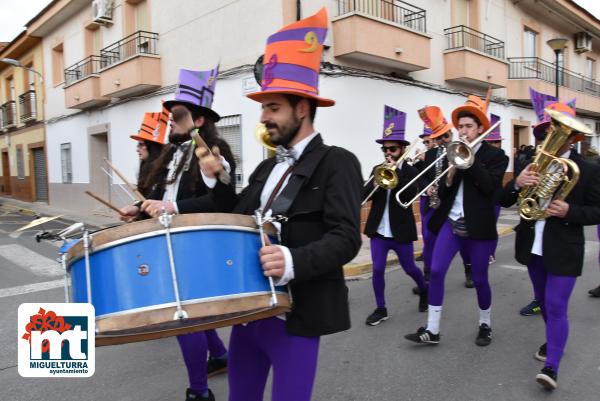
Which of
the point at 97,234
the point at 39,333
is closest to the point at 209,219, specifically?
the point at 97,234

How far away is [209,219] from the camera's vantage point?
5.17 ft

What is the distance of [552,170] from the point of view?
3.10 m

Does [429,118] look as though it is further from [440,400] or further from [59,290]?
[59,290]

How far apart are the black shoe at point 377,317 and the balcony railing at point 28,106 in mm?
19242

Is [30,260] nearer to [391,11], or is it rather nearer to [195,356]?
[195,356]

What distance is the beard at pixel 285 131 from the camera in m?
1.85

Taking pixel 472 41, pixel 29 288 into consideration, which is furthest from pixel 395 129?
pixel 472 41

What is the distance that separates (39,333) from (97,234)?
845 millimetres

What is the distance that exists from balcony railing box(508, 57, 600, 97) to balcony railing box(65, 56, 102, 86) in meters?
13.7

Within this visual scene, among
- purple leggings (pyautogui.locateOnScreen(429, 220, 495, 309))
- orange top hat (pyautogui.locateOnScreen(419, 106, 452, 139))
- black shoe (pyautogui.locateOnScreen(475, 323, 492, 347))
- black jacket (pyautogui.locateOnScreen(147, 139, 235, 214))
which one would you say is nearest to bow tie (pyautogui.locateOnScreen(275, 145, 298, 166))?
black jacket (pyautogui.locateOnScreen(147, 139, 235, 214))

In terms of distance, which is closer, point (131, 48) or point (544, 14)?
point (131, 48)

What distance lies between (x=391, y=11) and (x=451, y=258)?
8270mm

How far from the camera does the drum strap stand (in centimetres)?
175

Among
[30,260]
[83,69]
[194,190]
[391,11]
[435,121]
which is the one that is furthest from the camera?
[83,69]
